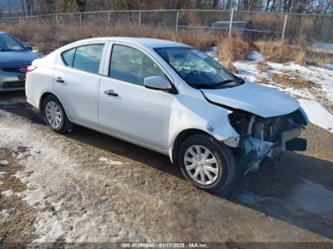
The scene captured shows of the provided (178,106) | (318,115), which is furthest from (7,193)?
(318,115)

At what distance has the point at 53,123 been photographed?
5.68 meters

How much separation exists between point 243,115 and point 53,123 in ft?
10.8

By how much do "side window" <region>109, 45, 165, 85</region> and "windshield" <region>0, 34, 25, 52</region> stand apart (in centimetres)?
501

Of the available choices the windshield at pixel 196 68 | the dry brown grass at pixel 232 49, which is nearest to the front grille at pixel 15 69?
the windshield at pixel 196 68

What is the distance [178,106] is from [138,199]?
1.16m

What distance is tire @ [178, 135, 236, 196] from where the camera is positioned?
3.78m

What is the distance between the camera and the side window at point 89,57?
4.95 meters

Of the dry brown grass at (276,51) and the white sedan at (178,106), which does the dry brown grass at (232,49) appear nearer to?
the dry brown grass at (276,51)

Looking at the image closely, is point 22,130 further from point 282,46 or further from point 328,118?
point 282,46

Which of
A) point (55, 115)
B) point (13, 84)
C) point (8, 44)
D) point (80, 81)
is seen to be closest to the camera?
point (80, 81)

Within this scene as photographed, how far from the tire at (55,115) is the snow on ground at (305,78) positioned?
4.60 m

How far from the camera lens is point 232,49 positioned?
12156mm

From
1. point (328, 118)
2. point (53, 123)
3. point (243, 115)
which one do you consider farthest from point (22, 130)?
point (328, 118)

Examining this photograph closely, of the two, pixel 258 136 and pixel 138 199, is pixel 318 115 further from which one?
pixel 138 199
